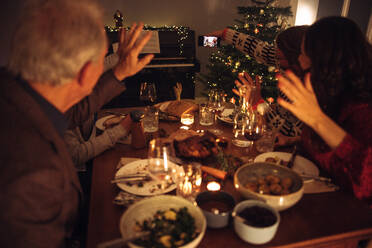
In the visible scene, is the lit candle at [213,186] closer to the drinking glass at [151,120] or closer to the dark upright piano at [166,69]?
the drinking glass at [151,120]

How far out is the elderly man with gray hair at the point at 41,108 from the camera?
763 millimetres

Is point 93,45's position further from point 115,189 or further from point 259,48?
point 259,48

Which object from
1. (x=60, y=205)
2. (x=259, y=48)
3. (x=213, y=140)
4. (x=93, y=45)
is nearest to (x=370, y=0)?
(x=259, y=48)

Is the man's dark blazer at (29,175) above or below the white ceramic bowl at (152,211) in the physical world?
above

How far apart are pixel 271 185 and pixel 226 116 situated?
2.83 ft

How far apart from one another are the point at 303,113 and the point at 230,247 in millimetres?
551

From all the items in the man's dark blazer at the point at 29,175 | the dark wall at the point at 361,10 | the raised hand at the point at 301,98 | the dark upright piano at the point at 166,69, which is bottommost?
the dark upright piano at the point at 166,69

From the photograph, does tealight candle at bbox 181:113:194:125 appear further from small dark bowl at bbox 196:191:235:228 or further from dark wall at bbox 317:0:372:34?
dark wall at bbox 317:0:372:34

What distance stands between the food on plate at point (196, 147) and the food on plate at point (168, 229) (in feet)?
1.14

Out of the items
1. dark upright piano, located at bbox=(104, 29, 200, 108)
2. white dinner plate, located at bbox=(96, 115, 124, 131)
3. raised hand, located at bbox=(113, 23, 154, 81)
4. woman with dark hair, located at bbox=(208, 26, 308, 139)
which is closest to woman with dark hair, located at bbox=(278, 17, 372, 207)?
woman with dark hair, located at bbox=(208, 26, 308, 139)

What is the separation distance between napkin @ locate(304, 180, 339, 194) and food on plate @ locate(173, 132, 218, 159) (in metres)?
0.42

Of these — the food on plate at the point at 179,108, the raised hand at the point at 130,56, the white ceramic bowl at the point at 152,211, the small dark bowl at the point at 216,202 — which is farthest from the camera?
the food on plate at the point at 179,108

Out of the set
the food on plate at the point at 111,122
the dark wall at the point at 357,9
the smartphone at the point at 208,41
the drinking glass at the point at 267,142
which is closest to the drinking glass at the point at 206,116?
the drinking glass at the point at 267,142

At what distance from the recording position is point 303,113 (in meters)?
1.02
